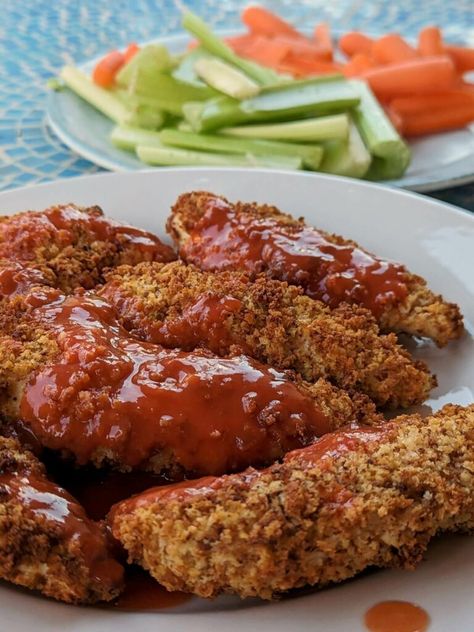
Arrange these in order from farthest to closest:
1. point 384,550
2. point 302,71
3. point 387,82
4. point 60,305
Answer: point 302,71 → point 387,82 → point 60,305 → point 384,550

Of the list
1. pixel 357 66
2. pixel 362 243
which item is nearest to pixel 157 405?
pixel 362 243

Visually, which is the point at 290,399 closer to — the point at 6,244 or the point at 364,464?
the point at 364,464

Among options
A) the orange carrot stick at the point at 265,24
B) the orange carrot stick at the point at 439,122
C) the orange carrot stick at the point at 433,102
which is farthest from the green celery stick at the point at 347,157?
the orange carrot stick at the point at 265,24

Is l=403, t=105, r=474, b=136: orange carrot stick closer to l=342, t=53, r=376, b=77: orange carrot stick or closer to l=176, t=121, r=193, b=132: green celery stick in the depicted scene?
l=342, t=53, r=376, b=77: orange carrot stick

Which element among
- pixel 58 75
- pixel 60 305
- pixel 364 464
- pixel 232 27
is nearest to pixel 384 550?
pixel 364 464

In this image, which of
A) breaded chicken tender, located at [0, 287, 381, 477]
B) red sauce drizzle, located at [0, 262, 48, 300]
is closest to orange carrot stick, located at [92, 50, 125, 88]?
red sauce drizzle, located at [0, 262, 48, 300]
